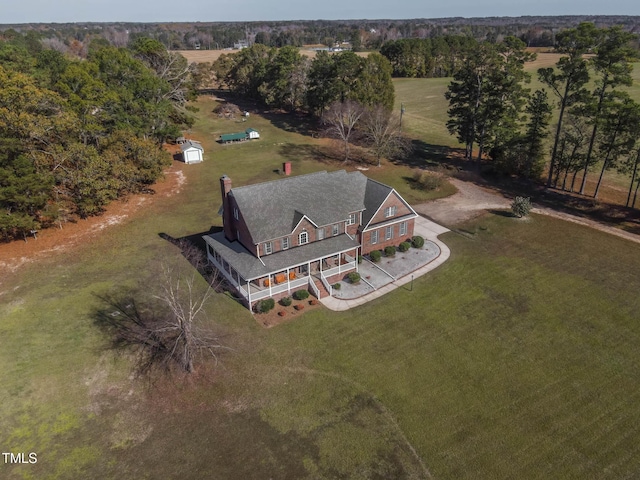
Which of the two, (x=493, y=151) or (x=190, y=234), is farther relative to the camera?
(x=493, y=151)

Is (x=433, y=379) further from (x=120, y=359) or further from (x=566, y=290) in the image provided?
(x=120, y=359)

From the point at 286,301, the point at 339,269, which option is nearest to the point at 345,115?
the point at 339,269

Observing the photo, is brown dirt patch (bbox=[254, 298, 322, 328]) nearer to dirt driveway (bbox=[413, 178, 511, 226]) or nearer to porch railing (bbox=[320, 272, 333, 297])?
porch railing (bbox=[320, 272, 333, 297])

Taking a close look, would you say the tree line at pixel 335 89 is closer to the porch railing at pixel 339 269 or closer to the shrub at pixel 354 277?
the porch railing at pixel 339 269

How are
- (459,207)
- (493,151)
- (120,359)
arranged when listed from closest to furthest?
(120,359), (459,207), (493,151)

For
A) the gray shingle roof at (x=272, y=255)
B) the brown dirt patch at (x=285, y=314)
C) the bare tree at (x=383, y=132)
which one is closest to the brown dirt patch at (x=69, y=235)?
the gray shingle roof at (x=272, y=255)

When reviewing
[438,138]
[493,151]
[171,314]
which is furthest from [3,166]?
[438,138]
